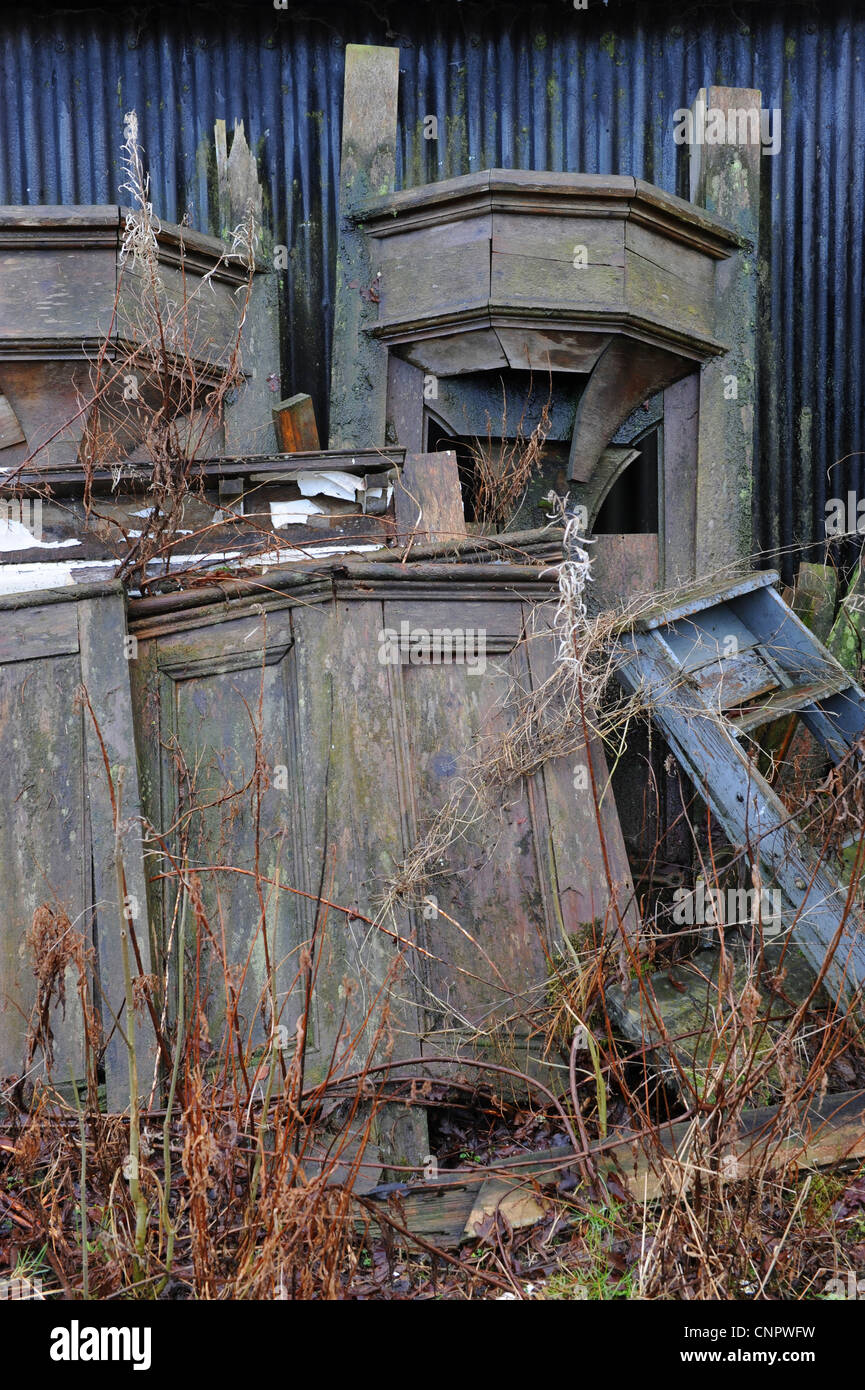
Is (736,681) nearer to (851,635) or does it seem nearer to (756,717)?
(756,717)

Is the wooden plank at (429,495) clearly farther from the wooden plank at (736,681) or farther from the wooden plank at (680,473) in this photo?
the wooden plank at (680,473)

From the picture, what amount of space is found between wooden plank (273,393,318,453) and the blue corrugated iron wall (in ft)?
2.92

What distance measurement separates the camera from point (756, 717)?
4.41 metres

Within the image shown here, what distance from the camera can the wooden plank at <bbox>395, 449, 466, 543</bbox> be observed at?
15.9ft

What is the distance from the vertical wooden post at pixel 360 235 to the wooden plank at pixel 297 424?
1.64 feet

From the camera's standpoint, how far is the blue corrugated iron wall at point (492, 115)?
6.37 meters

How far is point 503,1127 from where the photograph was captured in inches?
152

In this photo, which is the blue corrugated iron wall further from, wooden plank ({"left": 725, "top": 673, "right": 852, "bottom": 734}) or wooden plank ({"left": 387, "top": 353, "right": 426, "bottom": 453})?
wooden plank ({"left": 725, "top": 673, "right": 852, "bottom": 734})

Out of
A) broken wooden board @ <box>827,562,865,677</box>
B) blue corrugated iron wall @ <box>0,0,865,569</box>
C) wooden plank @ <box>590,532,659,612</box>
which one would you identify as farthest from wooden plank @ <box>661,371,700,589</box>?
broken wooden board @ <box>827,562,865,677</box>

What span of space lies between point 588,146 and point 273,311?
7.01ft

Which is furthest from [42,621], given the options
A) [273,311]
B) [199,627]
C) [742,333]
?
[742,333]

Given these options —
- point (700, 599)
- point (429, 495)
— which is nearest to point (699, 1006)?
point (700, 599)

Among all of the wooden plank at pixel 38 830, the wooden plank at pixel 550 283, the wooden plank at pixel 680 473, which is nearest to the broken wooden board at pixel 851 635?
the wooden plank at pixel 680 473
